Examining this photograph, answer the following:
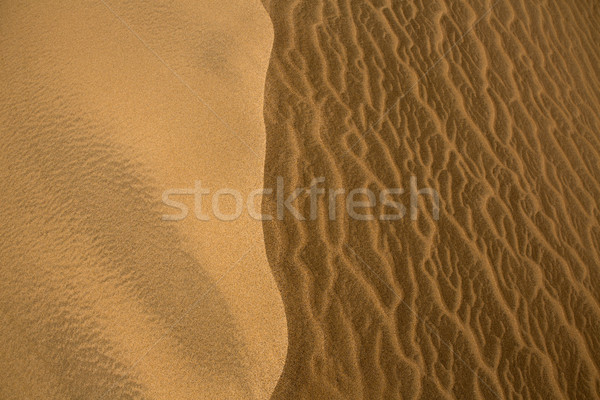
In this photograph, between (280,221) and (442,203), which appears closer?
(280,221)

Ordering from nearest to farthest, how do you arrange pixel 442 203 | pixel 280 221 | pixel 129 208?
pixel 129 208 → pixel 280 221 → pixel 442 203

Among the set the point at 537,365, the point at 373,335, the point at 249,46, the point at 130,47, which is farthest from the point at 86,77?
the point at 537,365

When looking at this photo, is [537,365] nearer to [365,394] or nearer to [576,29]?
[365,394]

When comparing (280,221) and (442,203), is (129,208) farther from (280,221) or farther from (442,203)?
(442,203)

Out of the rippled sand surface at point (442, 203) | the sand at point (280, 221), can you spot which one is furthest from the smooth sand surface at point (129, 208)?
the rippled sand surface at point (442, 203)


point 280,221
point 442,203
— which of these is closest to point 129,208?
point 280,221

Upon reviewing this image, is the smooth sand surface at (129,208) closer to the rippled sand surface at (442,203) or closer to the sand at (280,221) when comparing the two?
the sand at (280,221)

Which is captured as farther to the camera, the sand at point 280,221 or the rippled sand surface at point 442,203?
the rippled sand surface at point 442,203
